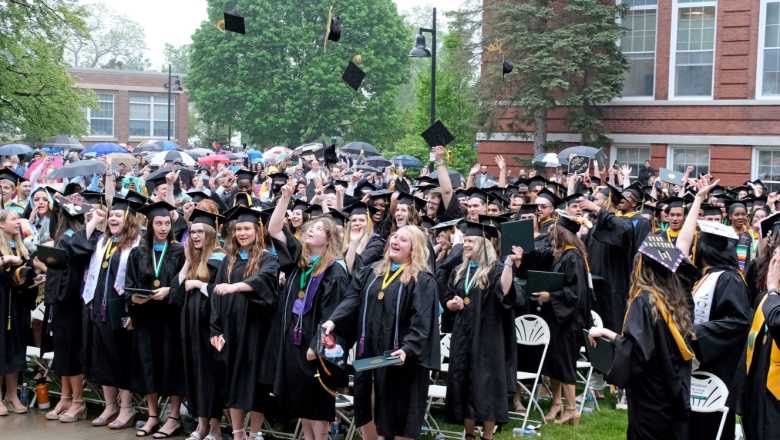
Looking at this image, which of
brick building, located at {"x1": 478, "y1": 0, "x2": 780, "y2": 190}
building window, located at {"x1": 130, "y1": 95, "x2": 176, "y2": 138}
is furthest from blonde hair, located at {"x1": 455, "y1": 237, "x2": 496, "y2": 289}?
building window, located at {"x1": 130, "y1": 95, "x2": 176, "y2": 138}

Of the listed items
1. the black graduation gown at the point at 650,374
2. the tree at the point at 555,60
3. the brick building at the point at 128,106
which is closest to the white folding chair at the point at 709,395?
the black graduation gown at the point at 650,374

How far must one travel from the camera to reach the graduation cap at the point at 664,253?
4.84m

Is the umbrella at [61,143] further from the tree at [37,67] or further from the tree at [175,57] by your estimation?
the tree at [175,57]

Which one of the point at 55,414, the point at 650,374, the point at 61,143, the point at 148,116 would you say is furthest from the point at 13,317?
the point at 148,116

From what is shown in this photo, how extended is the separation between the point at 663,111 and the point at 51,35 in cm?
1915

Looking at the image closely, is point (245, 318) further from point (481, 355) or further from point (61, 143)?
point (61, 143)

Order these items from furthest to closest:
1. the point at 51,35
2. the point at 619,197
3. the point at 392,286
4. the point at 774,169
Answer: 1. the point at 51,35
2. the point at 774,169
3. the point at 619,197
4. the point at 392,286

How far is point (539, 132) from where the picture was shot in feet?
84.1

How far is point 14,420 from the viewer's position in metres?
7.40

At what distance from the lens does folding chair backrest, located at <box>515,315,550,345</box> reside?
7246 millimetres

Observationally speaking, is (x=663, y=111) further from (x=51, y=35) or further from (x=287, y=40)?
(x=287, y=40)

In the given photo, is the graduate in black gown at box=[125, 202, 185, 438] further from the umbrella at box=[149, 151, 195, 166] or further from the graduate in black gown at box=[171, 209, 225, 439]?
the umbrella at box=[149, 151, 195, 166]

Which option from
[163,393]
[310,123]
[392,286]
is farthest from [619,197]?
[310,123]

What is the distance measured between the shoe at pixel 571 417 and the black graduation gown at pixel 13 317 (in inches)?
198
